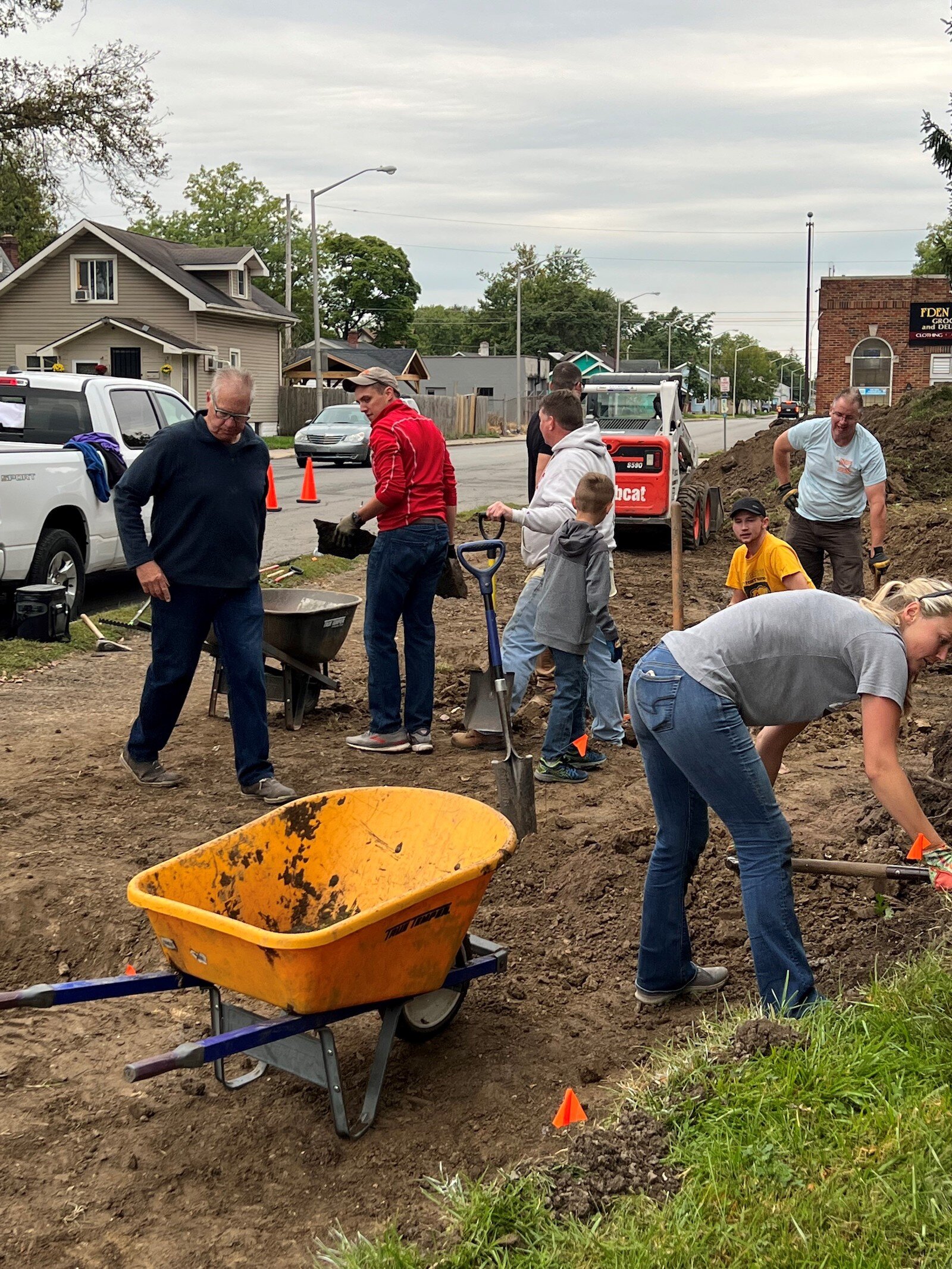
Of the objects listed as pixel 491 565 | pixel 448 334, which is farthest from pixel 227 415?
pixel 448 334

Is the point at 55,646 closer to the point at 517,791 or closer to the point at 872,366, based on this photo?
the point at 517,791

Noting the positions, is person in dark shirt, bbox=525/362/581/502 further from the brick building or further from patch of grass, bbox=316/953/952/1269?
the brick building

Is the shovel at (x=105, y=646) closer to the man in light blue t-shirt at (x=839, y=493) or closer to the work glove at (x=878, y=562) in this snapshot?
the man in light blue t-shirt at (x=839, y=493)

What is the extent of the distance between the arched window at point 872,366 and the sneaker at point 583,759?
114ft

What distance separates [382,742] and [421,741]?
230 mm

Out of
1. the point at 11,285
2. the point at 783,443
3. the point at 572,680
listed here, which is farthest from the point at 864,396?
the point at 572,680

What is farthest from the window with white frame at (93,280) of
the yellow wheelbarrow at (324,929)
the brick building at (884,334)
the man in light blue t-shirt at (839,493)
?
the yellow wheelbarrow at (324,929)

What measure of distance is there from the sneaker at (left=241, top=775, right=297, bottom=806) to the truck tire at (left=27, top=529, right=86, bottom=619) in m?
4.72

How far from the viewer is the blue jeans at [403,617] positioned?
728 centimetres

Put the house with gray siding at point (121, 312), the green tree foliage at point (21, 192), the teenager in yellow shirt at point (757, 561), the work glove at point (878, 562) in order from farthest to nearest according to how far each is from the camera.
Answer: the house with gray siding at point (121, 312), the green tree foliage at point (21, 192), the work glove at point (878, 562), the teenager in yellow shirt at point (757, 561)

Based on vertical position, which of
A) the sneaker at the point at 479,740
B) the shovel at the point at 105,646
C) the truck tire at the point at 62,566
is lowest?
the sneaker at the point at 479,740

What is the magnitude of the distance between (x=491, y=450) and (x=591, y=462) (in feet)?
122

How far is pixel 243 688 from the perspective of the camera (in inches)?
255

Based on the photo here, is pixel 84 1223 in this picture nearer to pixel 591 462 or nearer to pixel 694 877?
pixel 694 877
